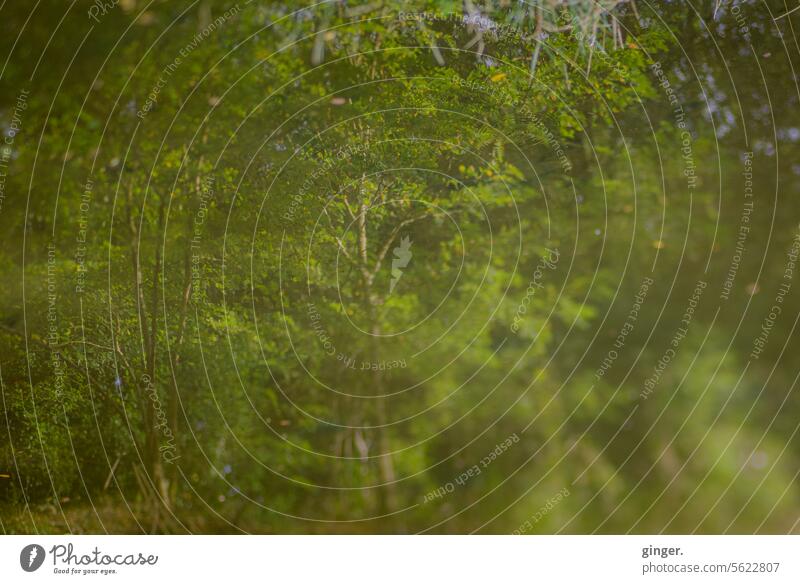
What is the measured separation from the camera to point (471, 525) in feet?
6.89

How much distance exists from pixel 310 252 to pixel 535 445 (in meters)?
1.06

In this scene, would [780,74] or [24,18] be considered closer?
[24,18]

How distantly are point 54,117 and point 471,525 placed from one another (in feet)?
6.70

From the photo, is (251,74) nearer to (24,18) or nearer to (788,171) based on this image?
(24,18)

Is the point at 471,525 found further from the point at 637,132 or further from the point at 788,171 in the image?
the point at 788,171

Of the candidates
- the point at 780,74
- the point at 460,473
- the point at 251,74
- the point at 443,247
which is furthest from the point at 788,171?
the point at 251,74

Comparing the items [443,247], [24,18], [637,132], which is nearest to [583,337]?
[443,247]

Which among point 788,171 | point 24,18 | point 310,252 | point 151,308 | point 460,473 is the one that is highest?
point 24,18

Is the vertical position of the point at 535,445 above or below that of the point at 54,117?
below

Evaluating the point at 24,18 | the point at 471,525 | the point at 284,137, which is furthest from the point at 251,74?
the point at 471,525

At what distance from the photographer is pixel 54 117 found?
2.05m

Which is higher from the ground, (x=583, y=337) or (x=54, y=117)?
(x=54, y=117)

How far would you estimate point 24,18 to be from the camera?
2.04 meters

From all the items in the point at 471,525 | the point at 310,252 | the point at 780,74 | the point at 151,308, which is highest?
the point at 780,74
